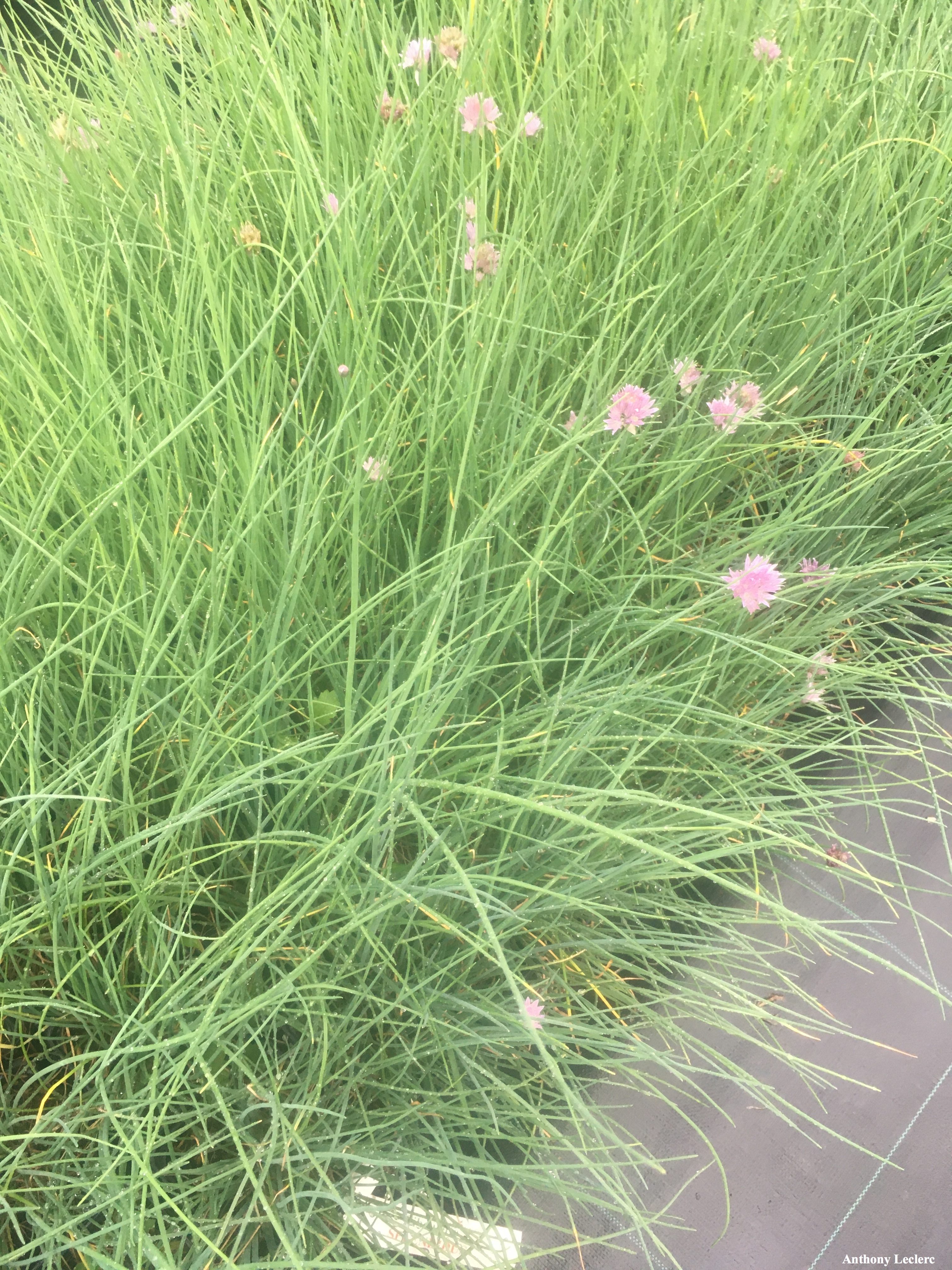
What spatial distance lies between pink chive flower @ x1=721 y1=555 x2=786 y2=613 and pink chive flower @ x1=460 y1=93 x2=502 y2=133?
54 cm

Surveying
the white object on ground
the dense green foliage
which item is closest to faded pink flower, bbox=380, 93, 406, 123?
the dense green foliage

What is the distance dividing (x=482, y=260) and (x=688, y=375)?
239mm

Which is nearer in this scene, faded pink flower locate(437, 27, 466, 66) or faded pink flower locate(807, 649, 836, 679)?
faded pink flower locate(807, 649, 836, 679)

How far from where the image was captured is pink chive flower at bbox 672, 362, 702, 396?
0.79 meters

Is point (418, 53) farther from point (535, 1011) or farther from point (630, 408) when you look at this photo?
point (535, 1011)

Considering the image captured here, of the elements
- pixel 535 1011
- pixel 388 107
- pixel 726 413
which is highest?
pixel 388 107

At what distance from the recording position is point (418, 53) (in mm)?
997

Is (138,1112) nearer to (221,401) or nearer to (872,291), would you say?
(221,401)

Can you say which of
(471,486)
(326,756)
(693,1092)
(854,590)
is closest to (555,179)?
(471,486)

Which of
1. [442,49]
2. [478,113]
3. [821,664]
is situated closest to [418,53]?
[442,49]

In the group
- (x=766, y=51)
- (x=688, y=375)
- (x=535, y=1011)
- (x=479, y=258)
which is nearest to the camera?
(x=535, y=1011)

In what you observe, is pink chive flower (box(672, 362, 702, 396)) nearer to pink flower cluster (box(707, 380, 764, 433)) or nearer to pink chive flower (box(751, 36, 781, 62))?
pink flower cluster (box(707, 380, 764, 433))

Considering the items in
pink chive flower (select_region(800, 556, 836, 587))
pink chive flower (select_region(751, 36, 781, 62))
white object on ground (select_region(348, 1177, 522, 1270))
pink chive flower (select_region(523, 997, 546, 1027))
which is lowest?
white object on ground (select_region(348, 1177, 522, 1270))

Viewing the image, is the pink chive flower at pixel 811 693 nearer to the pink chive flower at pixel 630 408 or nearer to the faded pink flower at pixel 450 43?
the pink chive flower at pixel 630 408
